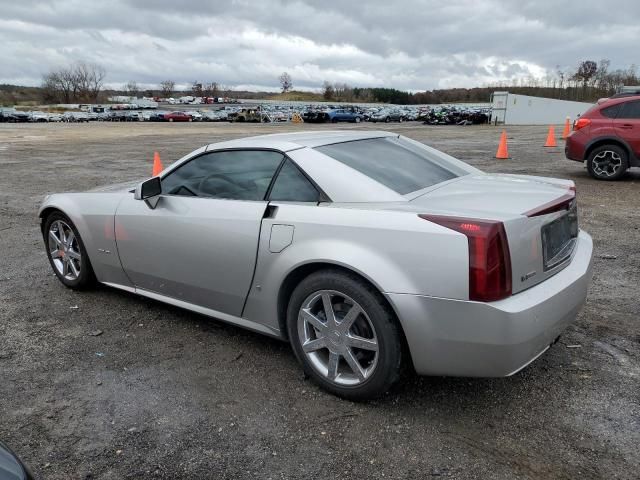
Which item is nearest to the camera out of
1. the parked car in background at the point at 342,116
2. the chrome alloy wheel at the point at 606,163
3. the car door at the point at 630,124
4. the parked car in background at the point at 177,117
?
the car door at the point at 630,124

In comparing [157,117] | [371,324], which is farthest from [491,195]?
[157,117]

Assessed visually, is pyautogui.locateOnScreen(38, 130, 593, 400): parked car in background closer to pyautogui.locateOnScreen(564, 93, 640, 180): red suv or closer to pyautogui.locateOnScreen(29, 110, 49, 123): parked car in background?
pyautogui.locateOnScreen(564, 93, 640, 180): red suv

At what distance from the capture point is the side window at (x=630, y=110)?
9758 millimetres

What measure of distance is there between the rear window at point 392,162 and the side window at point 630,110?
25.2 feet

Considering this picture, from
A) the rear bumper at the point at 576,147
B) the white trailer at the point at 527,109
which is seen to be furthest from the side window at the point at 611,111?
the white trailer at the point at 527,109

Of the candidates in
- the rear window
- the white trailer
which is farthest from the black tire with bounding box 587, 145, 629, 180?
the white trailer

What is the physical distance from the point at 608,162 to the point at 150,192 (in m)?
9.36

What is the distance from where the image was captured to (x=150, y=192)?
386 centimetres

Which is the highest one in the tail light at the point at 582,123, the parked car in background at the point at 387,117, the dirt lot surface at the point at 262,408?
the tail light at the point at 582,123

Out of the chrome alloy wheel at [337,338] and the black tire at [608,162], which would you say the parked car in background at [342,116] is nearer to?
the black tire at [608,162]

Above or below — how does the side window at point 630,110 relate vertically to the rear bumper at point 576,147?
above

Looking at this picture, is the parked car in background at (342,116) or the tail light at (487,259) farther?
the parked car in background at (342,116)

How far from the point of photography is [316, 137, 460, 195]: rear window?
326 centimetres

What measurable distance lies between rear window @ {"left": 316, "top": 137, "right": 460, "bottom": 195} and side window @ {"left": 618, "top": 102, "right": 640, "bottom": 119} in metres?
7.68
